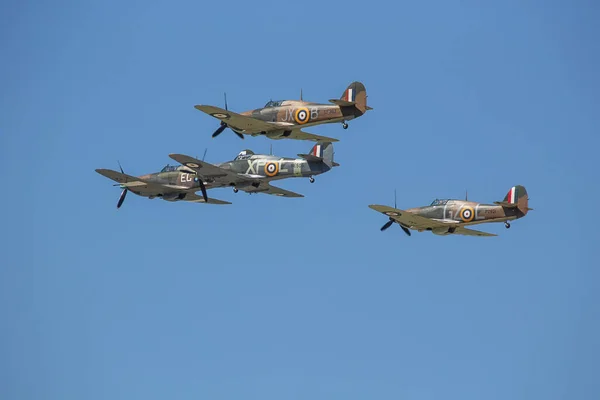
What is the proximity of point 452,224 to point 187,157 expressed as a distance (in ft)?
60.5

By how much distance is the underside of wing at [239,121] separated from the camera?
10100cm

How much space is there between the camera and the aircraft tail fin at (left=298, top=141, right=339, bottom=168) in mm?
101375

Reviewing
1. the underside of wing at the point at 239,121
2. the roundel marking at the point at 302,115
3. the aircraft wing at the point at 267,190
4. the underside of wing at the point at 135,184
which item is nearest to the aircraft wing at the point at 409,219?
the aircraft wing at the point at 267,190

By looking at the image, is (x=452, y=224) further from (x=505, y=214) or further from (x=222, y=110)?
(x=222, y=110)

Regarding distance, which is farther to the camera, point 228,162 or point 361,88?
point 228,162

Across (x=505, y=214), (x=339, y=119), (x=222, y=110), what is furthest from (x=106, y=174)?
(x=505, y=214)

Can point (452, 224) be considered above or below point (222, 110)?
below

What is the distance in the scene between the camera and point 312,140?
342ft

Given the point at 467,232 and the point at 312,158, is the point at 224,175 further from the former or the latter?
the point at 467,232

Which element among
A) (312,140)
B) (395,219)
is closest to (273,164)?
(312,140)

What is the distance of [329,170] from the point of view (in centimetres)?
10138

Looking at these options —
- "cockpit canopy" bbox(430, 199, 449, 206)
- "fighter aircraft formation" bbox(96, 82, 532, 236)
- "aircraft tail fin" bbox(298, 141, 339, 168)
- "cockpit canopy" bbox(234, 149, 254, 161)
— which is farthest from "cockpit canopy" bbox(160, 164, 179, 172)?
"cockpit canopy" bbox(430, 199, 449, 206)

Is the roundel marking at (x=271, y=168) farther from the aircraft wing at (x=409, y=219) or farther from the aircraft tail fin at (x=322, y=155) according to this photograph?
the aircraft wing at (x=409, y=219)

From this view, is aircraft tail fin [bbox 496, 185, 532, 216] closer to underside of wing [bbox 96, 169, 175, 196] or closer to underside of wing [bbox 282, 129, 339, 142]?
underside of wing [bbox 282, 129, 339, 142]
